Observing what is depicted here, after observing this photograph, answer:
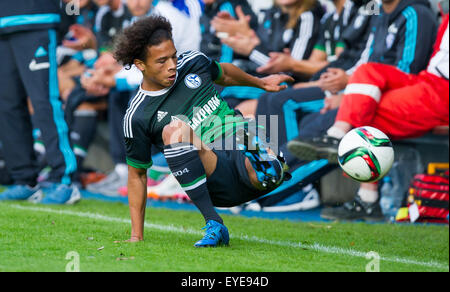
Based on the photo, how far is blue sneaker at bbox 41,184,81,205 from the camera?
6.78 metres

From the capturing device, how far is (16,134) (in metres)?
6.99

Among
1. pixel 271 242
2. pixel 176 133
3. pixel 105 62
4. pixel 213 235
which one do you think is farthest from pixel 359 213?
pixel 105 62

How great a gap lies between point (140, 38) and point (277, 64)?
304 cm

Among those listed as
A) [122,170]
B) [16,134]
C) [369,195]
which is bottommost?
[122,170]

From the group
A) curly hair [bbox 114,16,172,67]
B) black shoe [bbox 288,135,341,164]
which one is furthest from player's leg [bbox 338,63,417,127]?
curly hair [bbox 114,16,172,67]

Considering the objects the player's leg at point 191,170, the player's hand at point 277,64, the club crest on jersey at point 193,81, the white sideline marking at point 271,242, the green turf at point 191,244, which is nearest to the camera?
the green turf at point 191,244

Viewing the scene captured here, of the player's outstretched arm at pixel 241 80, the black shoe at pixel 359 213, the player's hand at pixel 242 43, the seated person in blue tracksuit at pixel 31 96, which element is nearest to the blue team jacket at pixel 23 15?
the seated person in blue tracksuit at pixel 31 96

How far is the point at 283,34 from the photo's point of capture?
7.95m

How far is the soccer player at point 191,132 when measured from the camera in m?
4.40

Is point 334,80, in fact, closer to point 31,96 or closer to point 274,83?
point 274,83

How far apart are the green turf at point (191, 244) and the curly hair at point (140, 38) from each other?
45.7 inches

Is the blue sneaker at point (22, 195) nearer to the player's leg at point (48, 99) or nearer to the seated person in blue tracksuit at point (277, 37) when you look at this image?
the player's leg at point (48, 99)
